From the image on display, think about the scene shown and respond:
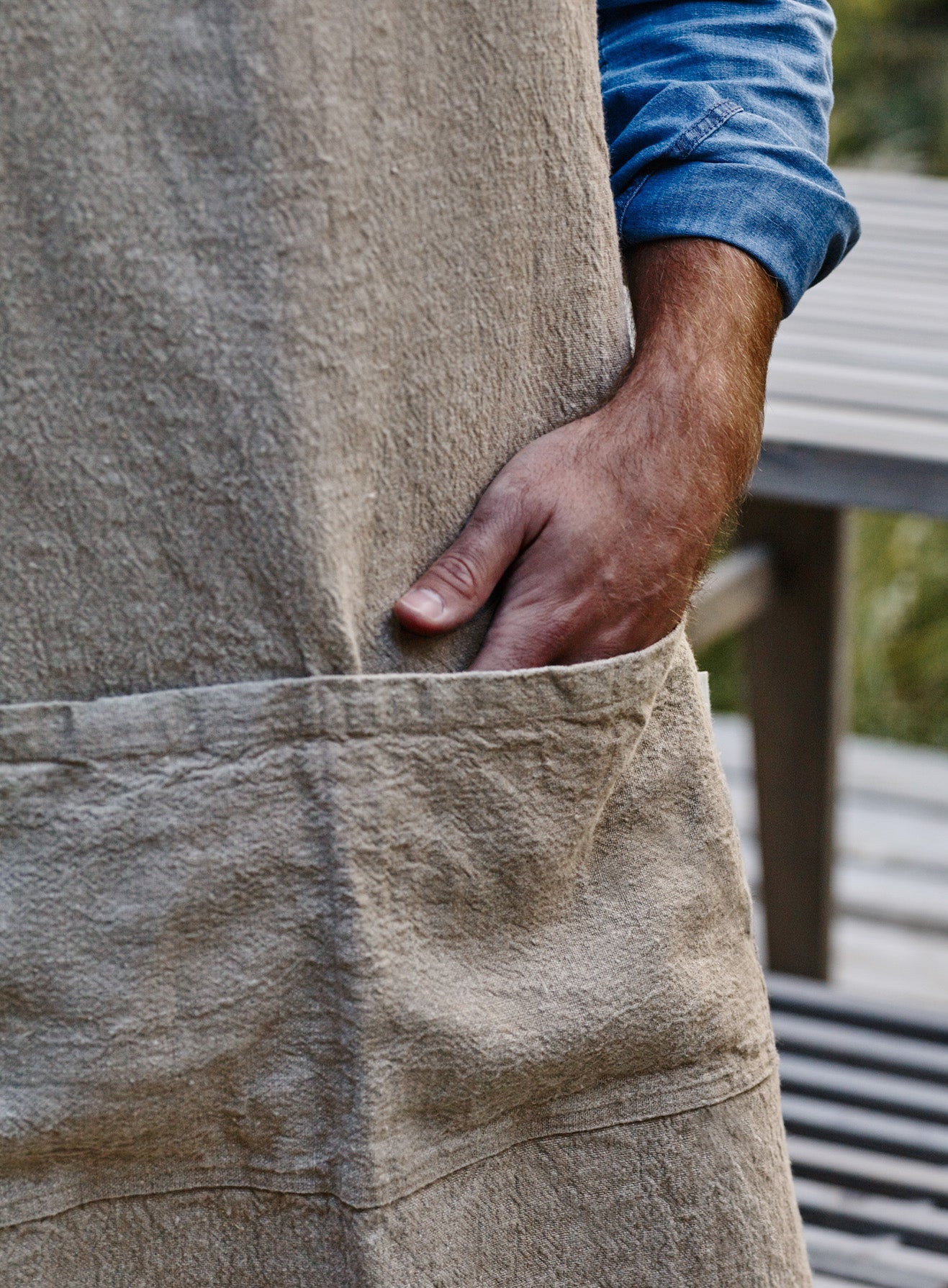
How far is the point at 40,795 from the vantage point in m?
0.68

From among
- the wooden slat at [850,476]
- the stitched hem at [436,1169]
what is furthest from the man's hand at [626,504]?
the wooden slat at [850,476]

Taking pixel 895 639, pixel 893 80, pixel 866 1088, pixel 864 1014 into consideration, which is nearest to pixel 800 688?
pixel 864 1014

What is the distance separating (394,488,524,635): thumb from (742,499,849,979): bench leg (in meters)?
1.65

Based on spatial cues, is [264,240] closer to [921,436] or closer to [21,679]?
[21,679]

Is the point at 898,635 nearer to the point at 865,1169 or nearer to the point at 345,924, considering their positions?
the point at 865,1169

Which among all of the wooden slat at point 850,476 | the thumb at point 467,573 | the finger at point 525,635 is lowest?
the wooden slat at point 850,476

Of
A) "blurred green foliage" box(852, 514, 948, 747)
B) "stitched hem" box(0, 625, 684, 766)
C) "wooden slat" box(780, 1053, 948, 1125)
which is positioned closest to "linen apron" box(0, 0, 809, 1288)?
"stitched hem" box(0, 625, 684, 766)

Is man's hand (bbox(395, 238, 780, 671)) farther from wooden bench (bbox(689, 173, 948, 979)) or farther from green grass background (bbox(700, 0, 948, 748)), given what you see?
green grass background (bbox(700, 0, 948, 748))

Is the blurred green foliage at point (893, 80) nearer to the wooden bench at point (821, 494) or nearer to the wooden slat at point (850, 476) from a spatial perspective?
the wooden bench at point (821, 494)

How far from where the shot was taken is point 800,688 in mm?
2420

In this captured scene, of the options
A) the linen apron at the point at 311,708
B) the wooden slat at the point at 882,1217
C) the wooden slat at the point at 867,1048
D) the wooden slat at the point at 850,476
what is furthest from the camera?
the wooden slat at the point at 867,1048

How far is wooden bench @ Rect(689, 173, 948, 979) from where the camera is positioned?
162 cm

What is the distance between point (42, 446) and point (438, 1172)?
422mm

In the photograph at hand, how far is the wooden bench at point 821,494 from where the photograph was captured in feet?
5.32
